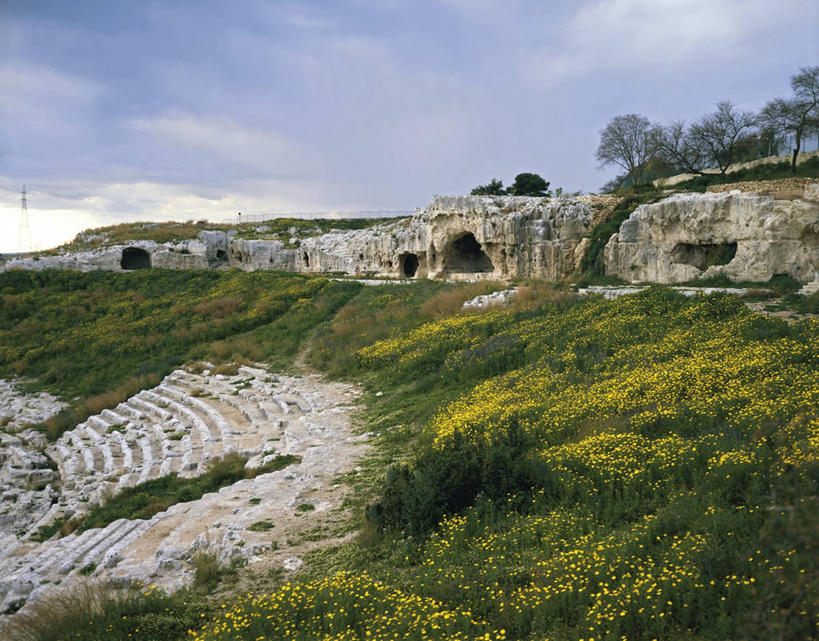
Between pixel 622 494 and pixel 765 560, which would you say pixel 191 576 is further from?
pixel 765 560

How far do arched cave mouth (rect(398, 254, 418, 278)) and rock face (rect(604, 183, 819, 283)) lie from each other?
1805cm

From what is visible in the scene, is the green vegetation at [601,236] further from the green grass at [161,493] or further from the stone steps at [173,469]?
the green grass at [161,493]

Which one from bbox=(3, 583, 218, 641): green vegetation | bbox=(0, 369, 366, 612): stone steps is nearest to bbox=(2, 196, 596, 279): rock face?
bbox=(0, 369, 366, 612): stone steps

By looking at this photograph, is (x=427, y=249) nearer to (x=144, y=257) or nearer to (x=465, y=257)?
(x=465, y=257)

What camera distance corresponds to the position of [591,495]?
6785 mm

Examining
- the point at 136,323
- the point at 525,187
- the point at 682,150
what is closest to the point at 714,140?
the point at 682,150

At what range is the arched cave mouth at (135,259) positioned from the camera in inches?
1874

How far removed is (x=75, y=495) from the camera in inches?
522

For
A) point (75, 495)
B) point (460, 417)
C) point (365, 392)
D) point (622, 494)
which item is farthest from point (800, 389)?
point (75, 495)

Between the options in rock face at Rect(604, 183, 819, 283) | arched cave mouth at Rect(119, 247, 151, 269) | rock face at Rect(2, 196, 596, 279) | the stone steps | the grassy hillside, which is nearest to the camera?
the grassy hillside

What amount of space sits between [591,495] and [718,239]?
1749 centimetres

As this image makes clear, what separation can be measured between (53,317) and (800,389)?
1414 inches

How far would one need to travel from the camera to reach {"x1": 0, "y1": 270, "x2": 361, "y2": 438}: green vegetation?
23953mm

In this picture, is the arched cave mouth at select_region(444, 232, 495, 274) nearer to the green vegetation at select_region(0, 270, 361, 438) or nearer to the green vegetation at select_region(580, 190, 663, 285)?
the green vegetation at select_region(0, 270, 361, 438)
